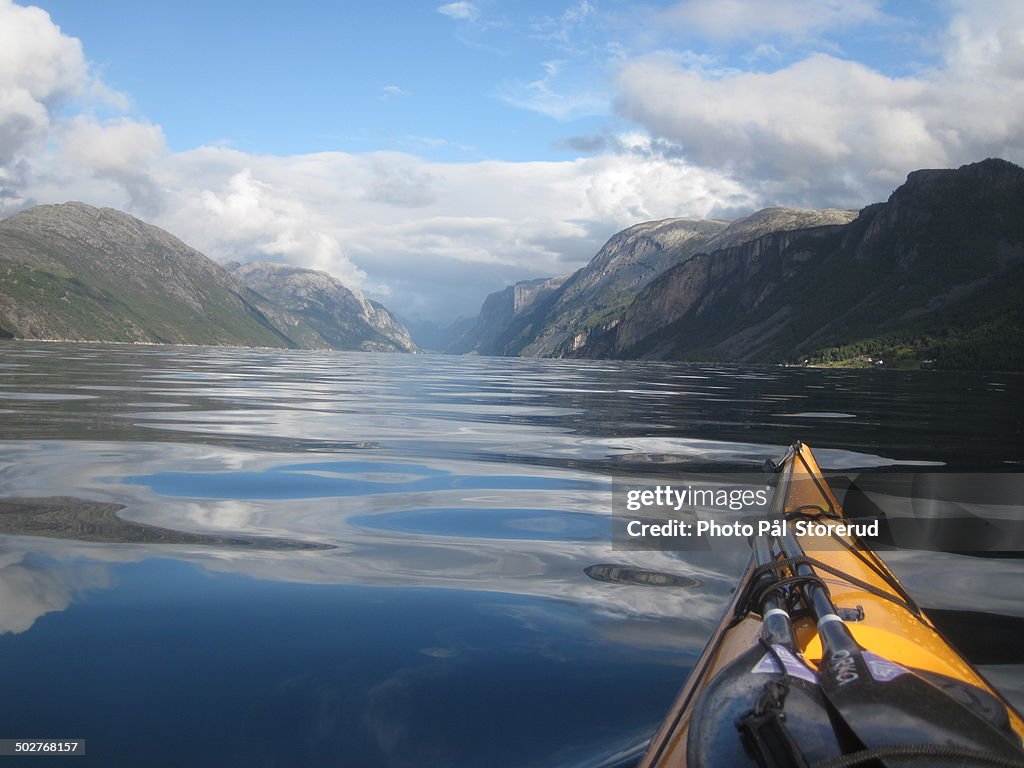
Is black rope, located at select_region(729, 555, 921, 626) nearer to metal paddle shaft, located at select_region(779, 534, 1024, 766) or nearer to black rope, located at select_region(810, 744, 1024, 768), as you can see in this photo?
metal paddle shaft, located at select_region(779, 534, 1024, 766)

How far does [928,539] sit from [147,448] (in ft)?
48.3

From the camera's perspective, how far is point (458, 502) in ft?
37.7

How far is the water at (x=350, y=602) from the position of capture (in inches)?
176

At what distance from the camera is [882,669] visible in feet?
9.03

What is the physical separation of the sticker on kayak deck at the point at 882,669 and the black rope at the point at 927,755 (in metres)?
0.46

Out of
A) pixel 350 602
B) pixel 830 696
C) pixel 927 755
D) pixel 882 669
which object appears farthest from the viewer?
pixel 350 602

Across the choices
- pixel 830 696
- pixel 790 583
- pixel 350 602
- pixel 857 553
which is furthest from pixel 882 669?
pixel 350 602

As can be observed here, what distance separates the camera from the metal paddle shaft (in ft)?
7.61

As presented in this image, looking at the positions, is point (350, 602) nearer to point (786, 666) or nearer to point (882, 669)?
point (786, 666)

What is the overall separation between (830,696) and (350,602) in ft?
16.8

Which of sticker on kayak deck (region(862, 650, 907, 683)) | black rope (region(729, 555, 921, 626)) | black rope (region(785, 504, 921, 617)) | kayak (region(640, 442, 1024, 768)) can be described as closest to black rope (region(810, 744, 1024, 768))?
kayak (region(640, 442, 1024, 768))

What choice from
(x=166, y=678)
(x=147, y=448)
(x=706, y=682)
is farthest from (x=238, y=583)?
(x=147, y=448)

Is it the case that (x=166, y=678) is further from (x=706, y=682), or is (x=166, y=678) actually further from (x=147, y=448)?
(x=147, y=448)

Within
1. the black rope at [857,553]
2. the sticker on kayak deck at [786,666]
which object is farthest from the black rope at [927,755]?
the black rope at [857,553]
